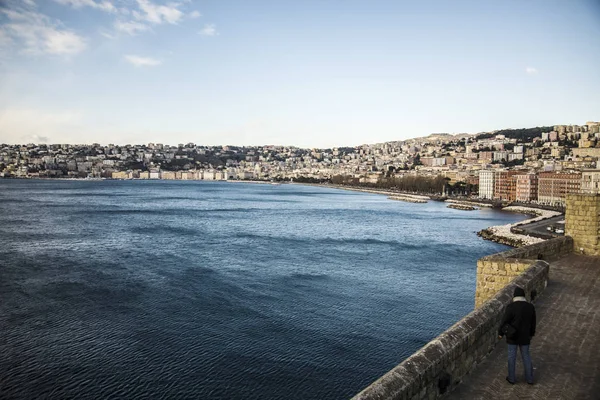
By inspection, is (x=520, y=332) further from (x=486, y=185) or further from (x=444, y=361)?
(x=486, y=185)

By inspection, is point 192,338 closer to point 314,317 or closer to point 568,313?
point 314,317

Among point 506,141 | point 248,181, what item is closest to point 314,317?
point 506,141

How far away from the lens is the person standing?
12.3ft

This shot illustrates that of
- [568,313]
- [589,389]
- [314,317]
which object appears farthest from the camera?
[314,317]

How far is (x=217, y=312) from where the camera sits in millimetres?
13406

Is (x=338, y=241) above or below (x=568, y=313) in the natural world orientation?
below

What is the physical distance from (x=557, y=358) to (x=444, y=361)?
1.35 metres

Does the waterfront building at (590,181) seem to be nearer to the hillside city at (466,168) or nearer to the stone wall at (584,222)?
the hillside city at (466,168)

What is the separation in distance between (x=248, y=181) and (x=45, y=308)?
16424 cm

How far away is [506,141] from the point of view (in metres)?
154

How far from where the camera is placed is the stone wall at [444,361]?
3100 mm

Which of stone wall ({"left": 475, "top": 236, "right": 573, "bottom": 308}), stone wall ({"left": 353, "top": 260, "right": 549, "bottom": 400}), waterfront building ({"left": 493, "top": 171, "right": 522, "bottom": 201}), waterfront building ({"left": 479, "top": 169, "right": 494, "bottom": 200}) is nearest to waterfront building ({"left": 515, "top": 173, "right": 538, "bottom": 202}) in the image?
waterfront building ({"left": 493, "top": 171, "right": 522, "bottom": 201})

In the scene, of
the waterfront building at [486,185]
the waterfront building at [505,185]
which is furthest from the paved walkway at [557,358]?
the waterfront building at [486,185]

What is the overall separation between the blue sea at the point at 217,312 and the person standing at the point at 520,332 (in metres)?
5.54
